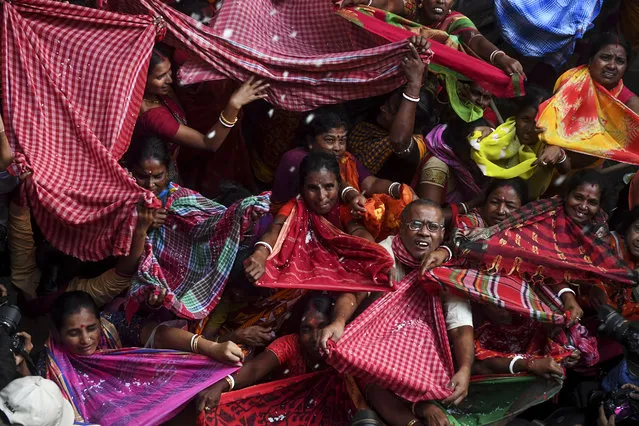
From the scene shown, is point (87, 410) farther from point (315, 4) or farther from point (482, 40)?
point (482, 40)

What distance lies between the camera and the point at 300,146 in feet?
21.9

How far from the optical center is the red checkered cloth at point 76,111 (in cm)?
555

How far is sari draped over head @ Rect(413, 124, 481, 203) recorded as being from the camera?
6594 millimetres

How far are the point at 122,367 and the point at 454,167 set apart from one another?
241 cm

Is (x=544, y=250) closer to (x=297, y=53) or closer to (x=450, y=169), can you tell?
(x=450, y=169)

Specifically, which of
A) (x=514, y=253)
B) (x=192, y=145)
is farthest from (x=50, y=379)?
(x=514, y=253)

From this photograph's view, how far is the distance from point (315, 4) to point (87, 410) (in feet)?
9.32

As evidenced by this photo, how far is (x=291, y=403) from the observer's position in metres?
5.68

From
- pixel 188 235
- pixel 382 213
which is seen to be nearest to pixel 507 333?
pixel 382 213

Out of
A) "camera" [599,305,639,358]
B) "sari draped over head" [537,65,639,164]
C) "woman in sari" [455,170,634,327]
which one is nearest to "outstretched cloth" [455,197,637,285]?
"woman in sari" [455,170,634,327]

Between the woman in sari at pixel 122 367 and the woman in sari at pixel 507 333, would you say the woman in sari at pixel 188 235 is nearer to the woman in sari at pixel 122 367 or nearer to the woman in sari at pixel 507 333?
the woman in sari at pixel 122 367

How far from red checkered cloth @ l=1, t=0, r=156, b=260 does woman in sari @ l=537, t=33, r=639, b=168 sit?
8.31 ft

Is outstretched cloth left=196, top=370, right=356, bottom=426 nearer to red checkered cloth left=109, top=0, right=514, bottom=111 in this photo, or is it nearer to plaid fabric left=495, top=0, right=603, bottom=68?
red checkered cloth left=109, top=0, right=514, bottom=111

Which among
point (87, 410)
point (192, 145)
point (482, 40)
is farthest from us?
point (482, 40)
